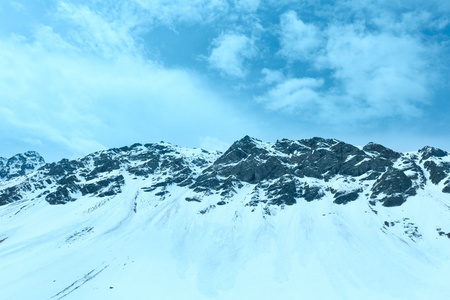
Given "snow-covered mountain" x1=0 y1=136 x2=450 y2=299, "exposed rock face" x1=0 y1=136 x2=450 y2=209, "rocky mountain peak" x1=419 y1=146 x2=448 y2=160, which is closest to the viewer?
"snow-covered mountain" x1=0 y1=136 x2=450 y2=299

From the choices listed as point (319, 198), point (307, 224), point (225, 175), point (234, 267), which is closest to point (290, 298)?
point (234, 267)

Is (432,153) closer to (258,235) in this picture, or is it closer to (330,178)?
(330,178)

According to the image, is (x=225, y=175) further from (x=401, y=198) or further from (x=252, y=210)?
(x=401, y=198)

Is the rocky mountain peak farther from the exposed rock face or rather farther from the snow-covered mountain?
the snow-covered mountain

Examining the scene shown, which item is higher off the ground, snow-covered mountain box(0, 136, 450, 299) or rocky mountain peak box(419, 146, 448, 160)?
rocky mountain peak box(419, 146, 448, 160)

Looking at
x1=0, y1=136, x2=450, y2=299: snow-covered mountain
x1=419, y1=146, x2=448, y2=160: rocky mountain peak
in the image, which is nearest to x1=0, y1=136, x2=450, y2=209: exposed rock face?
x1=419, y1=146, x2=448, y2=160: rocky mountain peak

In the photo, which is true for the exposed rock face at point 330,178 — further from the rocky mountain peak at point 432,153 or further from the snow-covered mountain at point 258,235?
the snow-covered mountain at point 258,235

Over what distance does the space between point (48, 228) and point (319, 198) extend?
5253 inches

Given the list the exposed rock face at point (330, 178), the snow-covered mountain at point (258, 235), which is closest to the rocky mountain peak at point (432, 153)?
the exposed rock face at point (330, 178)

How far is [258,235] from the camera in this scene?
130m

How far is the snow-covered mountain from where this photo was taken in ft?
313

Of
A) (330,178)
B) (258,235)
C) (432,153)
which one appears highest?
(432,153)

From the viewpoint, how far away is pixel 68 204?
642 ft

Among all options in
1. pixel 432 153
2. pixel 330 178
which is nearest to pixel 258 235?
pixel 330 178
